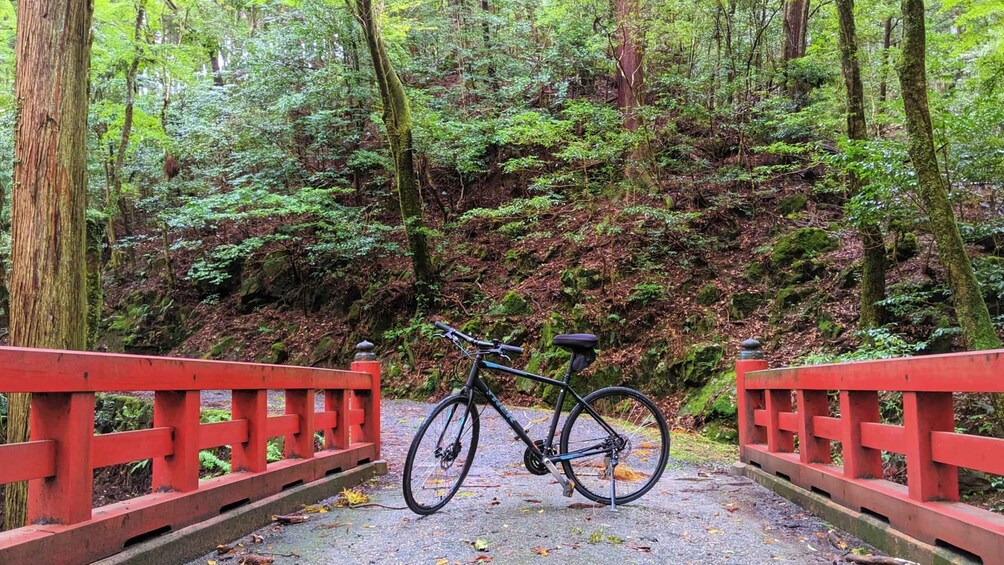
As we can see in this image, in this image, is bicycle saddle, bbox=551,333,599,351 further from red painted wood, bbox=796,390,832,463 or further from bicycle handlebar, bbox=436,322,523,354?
red painted wood, bbox=796,390,832,463

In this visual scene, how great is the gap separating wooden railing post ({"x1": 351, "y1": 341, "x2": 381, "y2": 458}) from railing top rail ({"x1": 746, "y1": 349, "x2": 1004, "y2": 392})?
3.47m

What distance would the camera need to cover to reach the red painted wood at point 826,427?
3691mm

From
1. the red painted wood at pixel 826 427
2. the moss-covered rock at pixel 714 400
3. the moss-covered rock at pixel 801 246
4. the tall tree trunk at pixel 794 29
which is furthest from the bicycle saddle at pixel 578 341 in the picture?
the tall tree trunk at pixel 794 29

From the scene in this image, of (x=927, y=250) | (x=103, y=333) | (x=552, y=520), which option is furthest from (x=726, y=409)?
(x=103, y=333)

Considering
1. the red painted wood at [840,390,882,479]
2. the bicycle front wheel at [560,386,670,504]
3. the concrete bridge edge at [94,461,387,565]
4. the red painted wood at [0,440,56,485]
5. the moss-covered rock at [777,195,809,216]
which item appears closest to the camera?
the red painted wood at [0,440,56,485]

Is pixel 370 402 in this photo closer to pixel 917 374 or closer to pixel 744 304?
pixel 917 374

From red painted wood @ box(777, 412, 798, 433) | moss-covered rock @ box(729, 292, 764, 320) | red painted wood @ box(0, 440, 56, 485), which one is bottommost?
red painted wood @ box(777, 412, 798, 433)

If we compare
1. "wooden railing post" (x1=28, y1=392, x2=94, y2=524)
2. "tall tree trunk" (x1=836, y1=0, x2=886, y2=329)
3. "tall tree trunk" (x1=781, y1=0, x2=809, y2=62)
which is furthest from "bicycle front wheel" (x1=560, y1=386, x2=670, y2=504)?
"tall tree trunk" (x1=781, y1=0, x2=809, y2=62)

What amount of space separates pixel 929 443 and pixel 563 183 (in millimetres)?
11841

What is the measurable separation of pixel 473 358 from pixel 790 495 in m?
2.50

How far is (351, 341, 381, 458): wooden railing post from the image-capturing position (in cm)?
542

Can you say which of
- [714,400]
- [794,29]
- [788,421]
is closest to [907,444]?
[788,421]

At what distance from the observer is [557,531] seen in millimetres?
3516

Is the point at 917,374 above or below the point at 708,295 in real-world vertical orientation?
below
